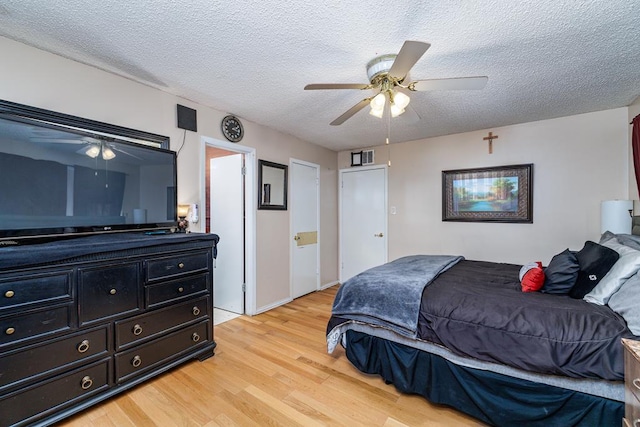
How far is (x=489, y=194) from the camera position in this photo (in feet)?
11.9

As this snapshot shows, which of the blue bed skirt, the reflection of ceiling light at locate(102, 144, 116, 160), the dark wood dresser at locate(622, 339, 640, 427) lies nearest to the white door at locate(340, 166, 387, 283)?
the blue bed skirt

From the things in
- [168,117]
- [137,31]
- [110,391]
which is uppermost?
[137,31]

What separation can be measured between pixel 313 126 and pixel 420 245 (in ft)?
7.61

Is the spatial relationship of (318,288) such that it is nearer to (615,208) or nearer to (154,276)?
(154,276)

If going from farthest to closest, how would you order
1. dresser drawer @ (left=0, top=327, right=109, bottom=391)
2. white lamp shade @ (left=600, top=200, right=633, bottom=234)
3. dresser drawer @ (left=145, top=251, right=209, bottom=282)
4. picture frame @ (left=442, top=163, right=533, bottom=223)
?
1. picture frame @ (left=442, top=163, right=533, bottom=223)
2. white lamp shade @ (left=600, top=200, right=633, bottom=234)
3. dresser drawer @ (left=145, top=251, right=209, bottom=282)
4. dresser drawer @ (left=0, top=327, right=109, bottom=391)

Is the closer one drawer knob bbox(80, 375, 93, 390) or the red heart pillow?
drawer knob bbox(80, 375, 93, 390)

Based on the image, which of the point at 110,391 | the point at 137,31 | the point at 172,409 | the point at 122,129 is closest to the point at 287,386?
the point at 172,409

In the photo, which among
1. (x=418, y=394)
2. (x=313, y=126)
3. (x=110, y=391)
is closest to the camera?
(x=110, y=391)

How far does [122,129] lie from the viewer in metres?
2.27

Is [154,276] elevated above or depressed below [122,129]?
below

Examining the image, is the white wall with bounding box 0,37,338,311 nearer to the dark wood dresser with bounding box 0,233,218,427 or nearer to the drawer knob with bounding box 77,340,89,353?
the dark wood dresser with bounding box 0,233,218,427

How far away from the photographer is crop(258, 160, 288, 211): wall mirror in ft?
11.6

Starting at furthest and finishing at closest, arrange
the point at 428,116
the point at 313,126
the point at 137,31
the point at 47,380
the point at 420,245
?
1. the point at 420,245
2. the point at 313,126
3. the point at 428,116
4. the point at 137,31
5. the point at 47,380

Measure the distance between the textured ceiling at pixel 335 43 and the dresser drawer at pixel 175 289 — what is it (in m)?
1.66
